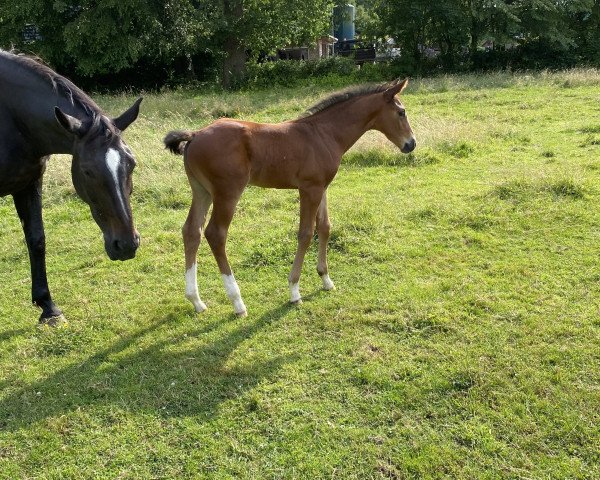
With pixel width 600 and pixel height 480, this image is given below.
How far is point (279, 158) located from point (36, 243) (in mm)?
2422

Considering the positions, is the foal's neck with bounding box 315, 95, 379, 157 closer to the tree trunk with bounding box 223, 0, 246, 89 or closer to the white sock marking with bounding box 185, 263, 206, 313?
the white sock marking with bounding box 185, 263, 206, 313

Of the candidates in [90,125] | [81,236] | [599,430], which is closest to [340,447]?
[599,430]

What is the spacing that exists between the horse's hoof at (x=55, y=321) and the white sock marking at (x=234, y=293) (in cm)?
150

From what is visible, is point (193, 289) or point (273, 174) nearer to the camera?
point (273, 174)

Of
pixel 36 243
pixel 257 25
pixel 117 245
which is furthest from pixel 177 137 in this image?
pixel 257 25

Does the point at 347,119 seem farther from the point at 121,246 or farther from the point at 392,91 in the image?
the point at 121,246

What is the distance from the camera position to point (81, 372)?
13.1 feet

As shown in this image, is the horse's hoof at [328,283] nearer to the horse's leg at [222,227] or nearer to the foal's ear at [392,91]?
the horse's leg at [222,227]

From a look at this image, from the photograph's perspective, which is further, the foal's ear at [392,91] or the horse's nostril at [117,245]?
the foal's ear at [392,91]

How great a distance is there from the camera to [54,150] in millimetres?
4016

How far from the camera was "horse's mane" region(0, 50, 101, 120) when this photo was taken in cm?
383

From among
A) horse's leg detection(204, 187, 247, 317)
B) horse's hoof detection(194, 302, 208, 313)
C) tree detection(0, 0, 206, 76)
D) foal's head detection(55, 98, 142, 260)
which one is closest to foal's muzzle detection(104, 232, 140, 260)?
foal's head detection(55, 98, 142, 260)

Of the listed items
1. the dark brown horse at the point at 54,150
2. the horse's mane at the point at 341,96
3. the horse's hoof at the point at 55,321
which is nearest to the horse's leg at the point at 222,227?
the dark brown horse at the point at 54,150

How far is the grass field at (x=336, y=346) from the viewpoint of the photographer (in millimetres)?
3064
